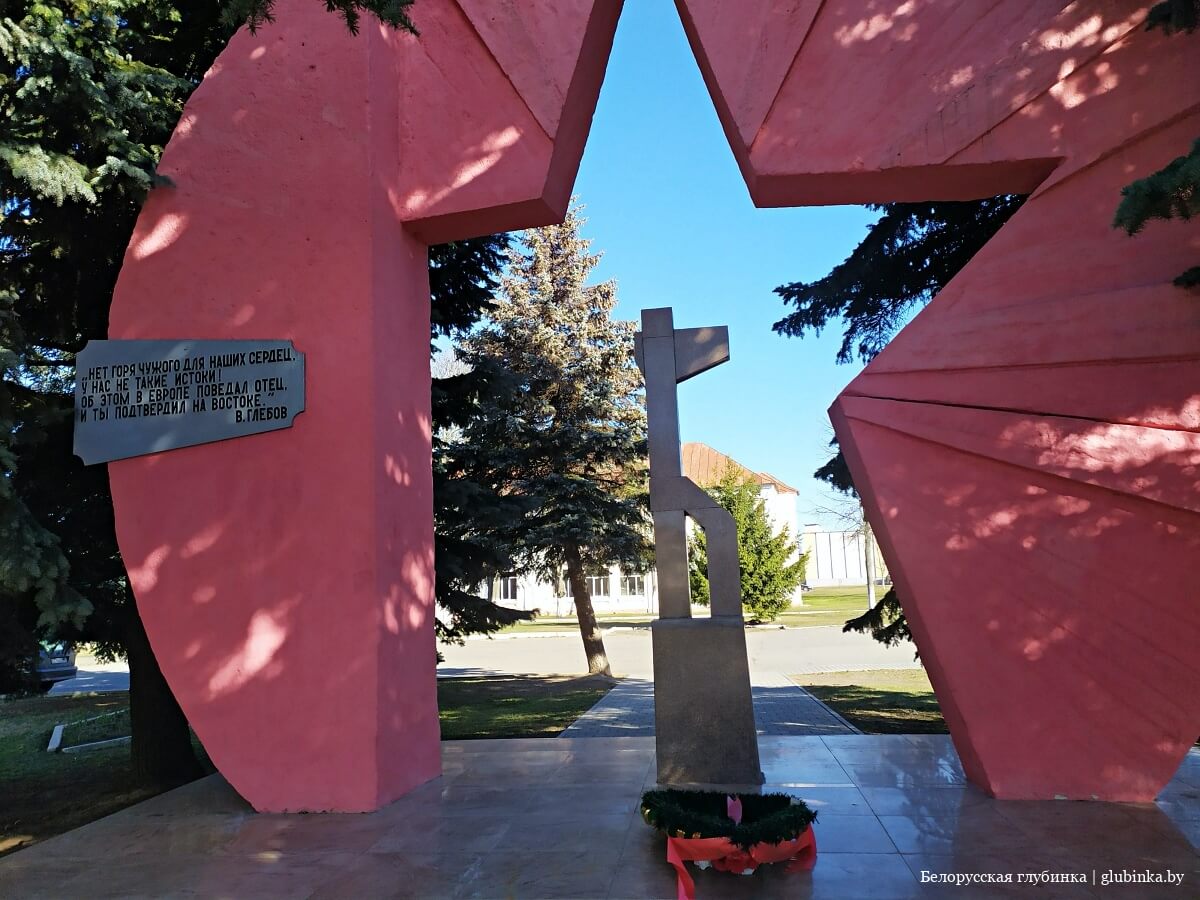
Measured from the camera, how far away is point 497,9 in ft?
22.9

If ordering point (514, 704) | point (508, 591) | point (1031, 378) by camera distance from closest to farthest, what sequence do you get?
1. point (1031, 378)
2. point (514, 704)
3. point (508, 591)

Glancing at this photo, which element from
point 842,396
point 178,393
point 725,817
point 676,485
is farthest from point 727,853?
point 178,393

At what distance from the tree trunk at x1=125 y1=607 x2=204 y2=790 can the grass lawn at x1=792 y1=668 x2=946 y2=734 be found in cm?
729

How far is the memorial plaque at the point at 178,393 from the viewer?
21.1 feet

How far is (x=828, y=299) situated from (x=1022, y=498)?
461 cm

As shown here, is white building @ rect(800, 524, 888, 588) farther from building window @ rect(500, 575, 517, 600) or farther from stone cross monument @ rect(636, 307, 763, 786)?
stone cross monument @ rect(636, 307, 763, 786)

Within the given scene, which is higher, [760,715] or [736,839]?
[736,839]

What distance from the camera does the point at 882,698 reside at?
1214 cm

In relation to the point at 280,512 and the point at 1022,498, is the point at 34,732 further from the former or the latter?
the point at 1022,498

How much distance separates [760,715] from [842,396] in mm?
6035

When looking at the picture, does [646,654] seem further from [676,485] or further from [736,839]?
[736,839]

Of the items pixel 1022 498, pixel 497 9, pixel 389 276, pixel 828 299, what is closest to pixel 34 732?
pixel 389 276

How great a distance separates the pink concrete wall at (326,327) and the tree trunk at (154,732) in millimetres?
2158

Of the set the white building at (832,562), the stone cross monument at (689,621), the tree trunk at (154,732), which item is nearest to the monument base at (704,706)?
the stone cross monument at (689,621)
